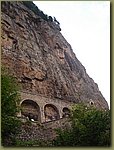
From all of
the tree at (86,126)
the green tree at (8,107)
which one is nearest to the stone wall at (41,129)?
the green tree at (8,107)

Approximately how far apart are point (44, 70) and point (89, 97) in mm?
4092

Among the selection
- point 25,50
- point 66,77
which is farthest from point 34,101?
point 66,77

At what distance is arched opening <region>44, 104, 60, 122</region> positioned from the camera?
17.5 metres

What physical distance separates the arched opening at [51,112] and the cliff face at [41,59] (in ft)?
2.07

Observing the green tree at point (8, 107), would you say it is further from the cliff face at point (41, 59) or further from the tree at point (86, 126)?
the cliff face at point (41, 59)

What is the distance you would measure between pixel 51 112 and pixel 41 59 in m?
2.96

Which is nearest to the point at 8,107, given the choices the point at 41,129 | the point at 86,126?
the point at 86,126

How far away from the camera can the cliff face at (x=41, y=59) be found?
55.4 ft

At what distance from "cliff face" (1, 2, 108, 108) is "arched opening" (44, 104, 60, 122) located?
630mm

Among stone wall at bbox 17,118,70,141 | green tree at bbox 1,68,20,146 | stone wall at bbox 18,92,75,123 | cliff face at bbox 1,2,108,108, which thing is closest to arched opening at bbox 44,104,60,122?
stone wall at bbox 18,92,75,123

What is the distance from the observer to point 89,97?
21.0 m

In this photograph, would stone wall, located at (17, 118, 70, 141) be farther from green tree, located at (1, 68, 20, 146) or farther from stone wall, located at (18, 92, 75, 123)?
stone wall, located at (18, 92, 75, 123)

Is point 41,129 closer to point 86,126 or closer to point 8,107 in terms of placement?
point 8,107

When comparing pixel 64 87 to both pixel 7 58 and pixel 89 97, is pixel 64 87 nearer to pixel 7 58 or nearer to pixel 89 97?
pixel 89 97
